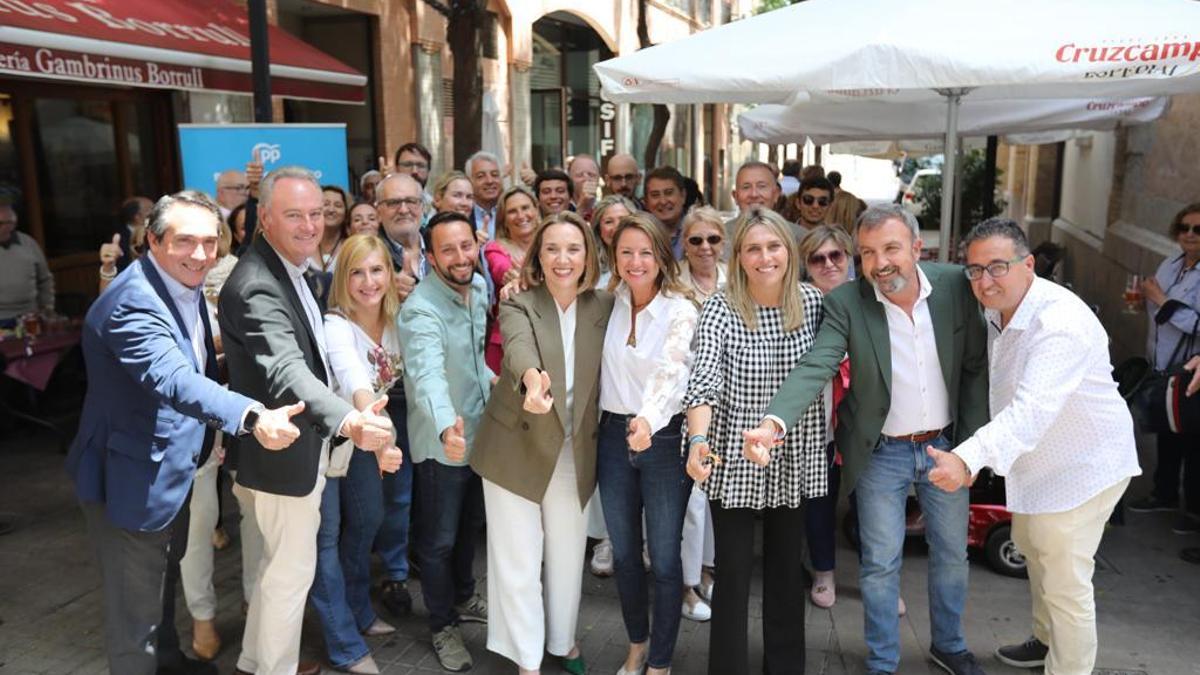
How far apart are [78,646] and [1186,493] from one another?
5821 millimetres

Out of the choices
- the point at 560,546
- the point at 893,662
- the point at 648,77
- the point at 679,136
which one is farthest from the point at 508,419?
the point at 679,136

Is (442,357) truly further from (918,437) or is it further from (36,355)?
(36,355)

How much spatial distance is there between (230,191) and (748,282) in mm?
3814

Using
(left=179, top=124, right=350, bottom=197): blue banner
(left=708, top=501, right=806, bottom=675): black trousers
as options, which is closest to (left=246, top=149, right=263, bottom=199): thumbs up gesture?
(left=179, top=124, right=350, bottom=197): blue banner

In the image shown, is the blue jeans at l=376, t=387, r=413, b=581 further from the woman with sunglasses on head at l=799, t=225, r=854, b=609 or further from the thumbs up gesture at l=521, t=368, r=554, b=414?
the woman with sunglasses on head at l=799, t=225, r=854, b=609

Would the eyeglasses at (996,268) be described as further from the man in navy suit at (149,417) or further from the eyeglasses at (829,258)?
the man in navy suit at (149,417)

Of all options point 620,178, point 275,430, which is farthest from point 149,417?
point 620,178

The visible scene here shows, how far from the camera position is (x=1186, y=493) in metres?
5.41

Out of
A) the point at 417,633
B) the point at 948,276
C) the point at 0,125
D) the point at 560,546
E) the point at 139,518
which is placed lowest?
the point at 417,633

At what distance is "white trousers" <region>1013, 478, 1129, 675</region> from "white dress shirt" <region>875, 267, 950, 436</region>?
0.56m

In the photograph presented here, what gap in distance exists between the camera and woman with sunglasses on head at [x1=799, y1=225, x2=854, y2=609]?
4.39 m

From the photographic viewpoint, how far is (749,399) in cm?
353

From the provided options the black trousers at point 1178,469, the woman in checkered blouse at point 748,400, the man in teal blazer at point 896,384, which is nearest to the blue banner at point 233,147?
the woman in checkered blouse at point 748,400

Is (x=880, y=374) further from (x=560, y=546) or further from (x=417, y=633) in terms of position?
(x=417, y=633)
